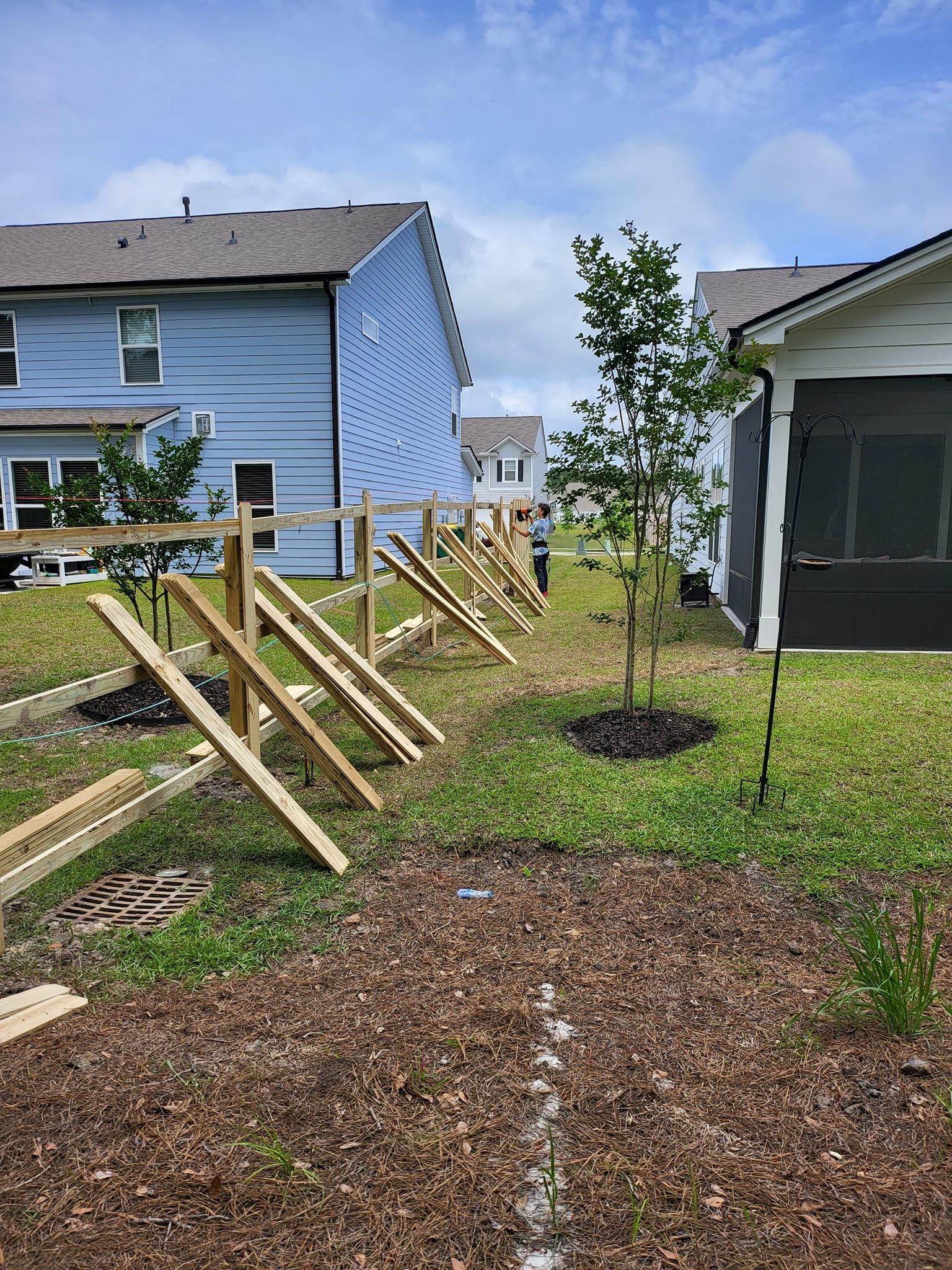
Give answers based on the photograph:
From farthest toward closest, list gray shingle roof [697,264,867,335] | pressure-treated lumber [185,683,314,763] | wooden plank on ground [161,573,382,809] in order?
1. gray shingle roof [697,264,867,335]
2. pressure-treated lumber [185,683,314,763]
3. wooden plank on ground [161,573,382,809]

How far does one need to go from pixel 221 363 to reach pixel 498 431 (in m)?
41.1

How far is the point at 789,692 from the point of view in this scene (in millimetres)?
7891

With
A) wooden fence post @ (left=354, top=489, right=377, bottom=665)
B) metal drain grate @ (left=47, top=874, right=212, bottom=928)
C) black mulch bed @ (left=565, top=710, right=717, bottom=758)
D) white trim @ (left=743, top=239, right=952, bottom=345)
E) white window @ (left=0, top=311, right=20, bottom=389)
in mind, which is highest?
white window @ (left=0, top=311, right=20, bottom=389)

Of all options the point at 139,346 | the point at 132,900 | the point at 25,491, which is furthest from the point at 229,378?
the point at 132,900

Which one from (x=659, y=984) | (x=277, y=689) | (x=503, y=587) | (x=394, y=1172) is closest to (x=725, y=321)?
(x=503, y=587)

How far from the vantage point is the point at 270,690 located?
482 cm

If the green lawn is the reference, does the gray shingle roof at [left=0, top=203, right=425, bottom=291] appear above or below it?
above

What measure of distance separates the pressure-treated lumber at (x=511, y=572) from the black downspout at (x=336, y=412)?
3753mm

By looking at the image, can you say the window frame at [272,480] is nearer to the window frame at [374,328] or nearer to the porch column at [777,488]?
the window frame at [374,328]

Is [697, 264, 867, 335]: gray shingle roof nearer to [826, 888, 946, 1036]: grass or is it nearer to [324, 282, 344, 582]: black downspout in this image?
[324, 282, 344, 582]: black downspout

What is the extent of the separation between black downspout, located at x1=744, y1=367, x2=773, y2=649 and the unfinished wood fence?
15.5 feet

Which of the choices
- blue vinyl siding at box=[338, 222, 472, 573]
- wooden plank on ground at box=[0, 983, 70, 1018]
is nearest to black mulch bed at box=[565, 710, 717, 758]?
wooden plank on ground at box=[0, 983, 70, 1018]

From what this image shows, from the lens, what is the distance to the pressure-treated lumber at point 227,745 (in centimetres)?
410

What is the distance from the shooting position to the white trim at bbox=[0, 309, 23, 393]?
18.2 m
